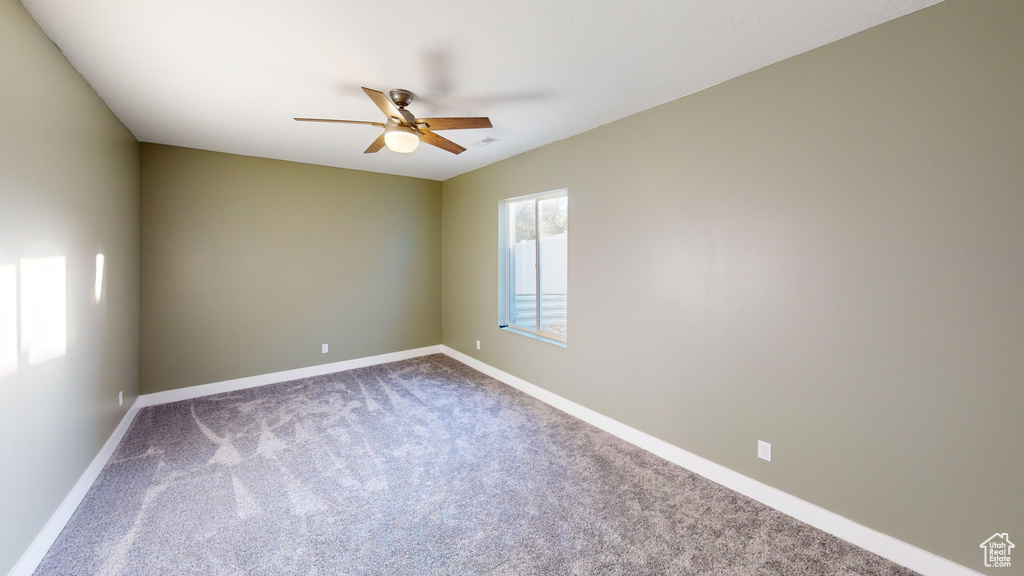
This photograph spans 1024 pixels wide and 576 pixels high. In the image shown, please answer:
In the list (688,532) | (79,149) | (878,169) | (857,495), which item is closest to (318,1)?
(79,149)

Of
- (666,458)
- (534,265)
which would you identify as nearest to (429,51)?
(534,265)

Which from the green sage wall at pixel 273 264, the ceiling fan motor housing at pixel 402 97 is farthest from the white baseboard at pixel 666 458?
Answer: the ceiling fan motor housing at pixel 402 97

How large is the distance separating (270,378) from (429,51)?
3.93 meters

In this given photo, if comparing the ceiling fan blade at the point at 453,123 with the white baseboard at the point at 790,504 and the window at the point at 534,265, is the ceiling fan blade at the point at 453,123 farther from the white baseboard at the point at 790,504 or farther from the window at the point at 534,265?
the white baseboard at the point at 790,504

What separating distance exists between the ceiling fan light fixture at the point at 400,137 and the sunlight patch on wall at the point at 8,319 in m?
1.76

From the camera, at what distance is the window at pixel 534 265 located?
4066 millimetres

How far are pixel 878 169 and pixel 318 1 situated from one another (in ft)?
8.67

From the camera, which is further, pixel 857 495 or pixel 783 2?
pixel 857 495

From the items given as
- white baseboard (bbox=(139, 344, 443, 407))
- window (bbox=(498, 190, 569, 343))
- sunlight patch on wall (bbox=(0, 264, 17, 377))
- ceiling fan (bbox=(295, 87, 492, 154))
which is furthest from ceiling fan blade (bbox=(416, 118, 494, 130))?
white baseboard (bbox=(139, 344, 443, 407))

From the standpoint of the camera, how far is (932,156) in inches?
67.1

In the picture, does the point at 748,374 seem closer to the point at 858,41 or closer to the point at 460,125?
the point at 858,41

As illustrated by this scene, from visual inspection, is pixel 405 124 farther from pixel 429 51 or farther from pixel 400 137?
pixel 429 51

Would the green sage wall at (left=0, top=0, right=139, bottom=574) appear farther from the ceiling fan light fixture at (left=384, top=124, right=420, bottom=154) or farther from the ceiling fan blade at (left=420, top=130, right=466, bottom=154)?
the ceiling fan blade at (left=420, top=130, right=466, bottom=154)

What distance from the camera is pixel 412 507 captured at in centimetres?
225
